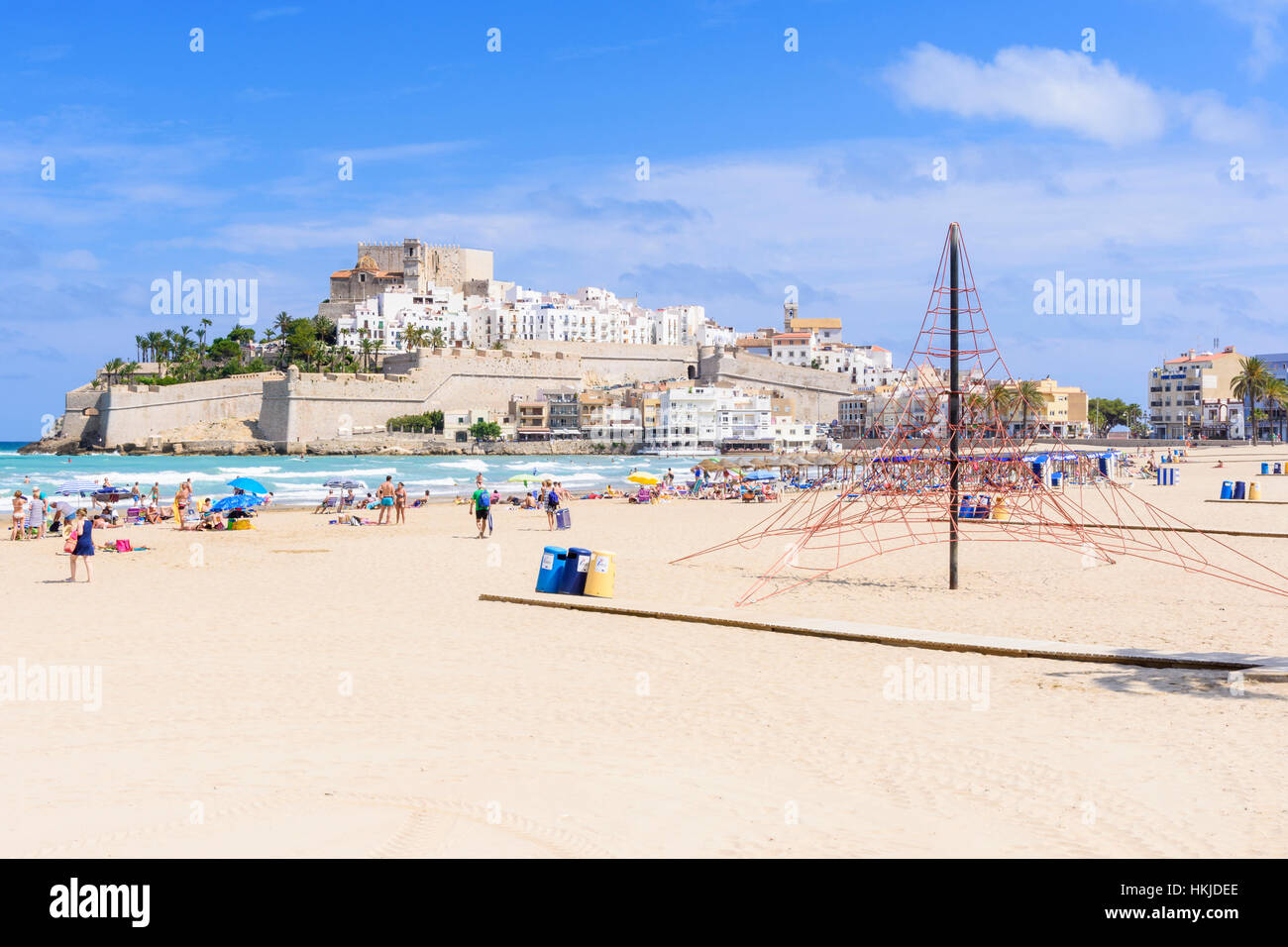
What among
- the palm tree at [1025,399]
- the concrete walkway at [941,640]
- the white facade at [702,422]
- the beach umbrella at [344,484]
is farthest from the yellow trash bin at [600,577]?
the white facade at [702,422]

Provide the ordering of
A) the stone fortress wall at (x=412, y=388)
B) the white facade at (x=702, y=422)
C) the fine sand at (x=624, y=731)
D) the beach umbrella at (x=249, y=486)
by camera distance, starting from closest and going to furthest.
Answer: the fine sand at (x=624, y=731), the beach umbrella at (x=249, y=486), the stone fortress wall at (x=412, y=388), the white facade at (x=702, y=422)

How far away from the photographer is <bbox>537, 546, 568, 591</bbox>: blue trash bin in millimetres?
11273

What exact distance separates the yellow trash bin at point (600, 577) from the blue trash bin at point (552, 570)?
366 mm

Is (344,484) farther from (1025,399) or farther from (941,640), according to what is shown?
(941,640)

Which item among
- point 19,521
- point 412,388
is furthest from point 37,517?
point 412,388

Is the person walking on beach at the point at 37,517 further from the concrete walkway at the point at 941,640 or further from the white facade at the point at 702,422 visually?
the white facade at the point at 702,422

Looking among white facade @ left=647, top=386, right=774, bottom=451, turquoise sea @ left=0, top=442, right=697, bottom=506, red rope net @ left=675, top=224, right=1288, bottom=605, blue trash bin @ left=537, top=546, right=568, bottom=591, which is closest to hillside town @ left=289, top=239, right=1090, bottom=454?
white facade @ left=647, top=386, right=774, bottom=451

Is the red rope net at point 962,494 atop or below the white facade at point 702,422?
below

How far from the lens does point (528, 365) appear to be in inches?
3787

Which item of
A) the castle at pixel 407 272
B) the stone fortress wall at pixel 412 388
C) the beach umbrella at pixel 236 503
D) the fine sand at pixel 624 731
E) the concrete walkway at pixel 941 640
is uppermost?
the castle at pixel 407 272

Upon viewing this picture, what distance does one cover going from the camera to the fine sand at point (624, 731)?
4.16 metres
